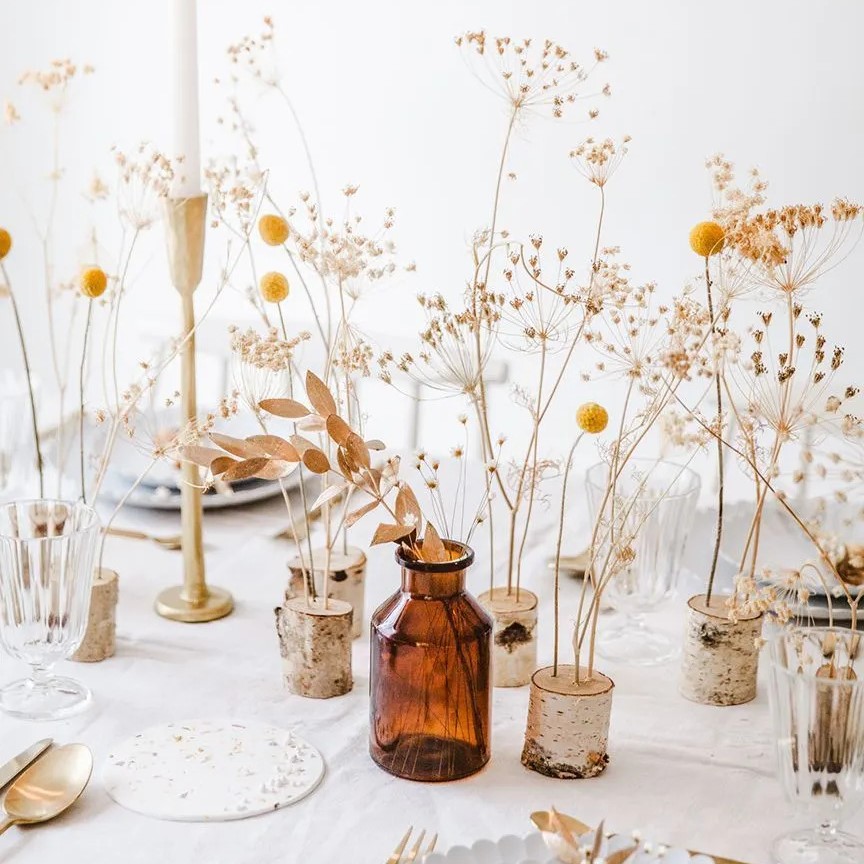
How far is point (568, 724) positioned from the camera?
95 centimetres

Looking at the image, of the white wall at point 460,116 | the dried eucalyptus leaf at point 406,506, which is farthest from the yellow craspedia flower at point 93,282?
the white wall at point 460,116

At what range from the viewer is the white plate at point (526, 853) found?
80 cm

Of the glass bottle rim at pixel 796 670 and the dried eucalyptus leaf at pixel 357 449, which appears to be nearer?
the glass bottle rim at pixel 796 670

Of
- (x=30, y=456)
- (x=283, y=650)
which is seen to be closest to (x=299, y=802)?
(x=283, y=650)

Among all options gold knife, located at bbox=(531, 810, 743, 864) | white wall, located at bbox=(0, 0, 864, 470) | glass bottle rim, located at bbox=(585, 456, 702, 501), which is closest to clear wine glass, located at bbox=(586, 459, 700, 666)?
glass bottle rim, located at bbox=(585, 456, 702, 501)

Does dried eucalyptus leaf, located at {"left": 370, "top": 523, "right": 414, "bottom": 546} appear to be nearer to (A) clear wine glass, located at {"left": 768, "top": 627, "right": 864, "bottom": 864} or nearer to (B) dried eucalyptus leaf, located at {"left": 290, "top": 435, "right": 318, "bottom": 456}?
(B) dried eucalyptus leaf, located at {"left": 290, "top": 435, "right": 318, "bottom": 456}

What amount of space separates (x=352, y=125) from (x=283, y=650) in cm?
230

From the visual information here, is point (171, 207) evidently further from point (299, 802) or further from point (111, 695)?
point (299, 802)

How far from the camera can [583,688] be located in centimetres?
95

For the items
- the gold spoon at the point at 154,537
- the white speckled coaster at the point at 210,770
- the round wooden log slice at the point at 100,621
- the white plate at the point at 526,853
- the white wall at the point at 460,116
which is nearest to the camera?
the white plate at the point at 526,853

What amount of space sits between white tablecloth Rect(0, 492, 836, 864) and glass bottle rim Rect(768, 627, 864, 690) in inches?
5.8

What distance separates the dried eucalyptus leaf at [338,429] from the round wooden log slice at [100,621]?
353 mm

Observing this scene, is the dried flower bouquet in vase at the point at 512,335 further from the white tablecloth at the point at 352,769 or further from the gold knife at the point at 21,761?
the gold knife at the point at 21,761

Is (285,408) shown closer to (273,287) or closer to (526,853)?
(273,287)
